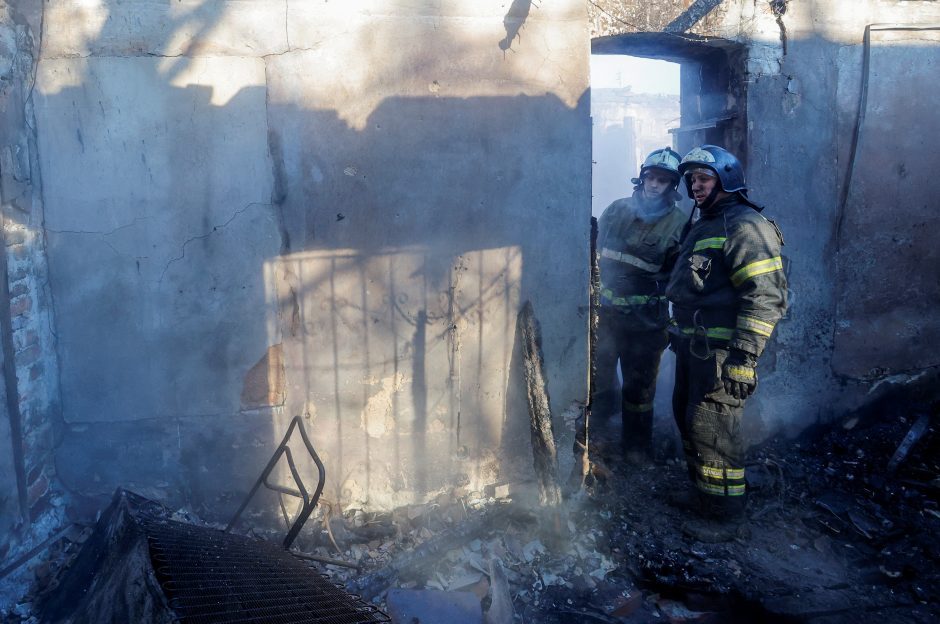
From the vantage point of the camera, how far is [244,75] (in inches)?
143

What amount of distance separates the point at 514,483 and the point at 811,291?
325 cm

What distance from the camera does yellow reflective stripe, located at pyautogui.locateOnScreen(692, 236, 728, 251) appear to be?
397cm

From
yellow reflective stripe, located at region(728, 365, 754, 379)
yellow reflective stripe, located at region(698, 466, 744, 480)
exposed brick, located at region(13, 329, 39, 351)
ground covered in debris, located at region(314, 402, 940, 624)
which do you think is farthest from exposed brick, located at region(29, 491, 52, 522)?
yellow reflective stripe, located at region(728, 365, 754, 379)

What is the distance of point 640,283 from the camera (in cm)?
506

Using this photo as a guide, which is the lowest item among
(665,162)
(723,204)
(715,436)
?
(715,436)

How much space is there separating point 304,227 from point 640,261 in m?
2.76

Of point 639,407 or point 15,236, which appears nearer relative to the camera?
point 15,236

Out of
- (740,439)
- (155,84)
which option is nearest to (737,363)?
(740,439)

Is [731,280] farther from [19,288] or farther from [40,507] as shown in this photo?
[40,507]

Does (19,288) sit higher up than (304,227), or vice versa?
(304,227)

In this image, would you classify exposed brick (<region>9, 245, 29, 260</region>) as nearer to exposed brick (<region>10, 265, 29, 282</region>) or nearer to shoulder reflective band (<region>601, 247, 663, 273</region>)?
exposed brick (<region>10, 265, 29, 282</region>)

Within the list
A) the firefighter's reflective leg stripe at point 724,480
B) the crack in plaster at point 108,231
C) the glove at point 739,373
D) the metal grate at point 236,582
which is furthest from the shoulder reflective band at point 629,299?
the crack in plaster at point 108,231

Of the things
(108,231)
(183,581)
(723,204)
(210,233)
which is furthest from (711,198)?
(108,231)

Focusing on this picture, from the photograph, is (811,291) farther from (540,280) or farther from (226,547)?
(226,547)
